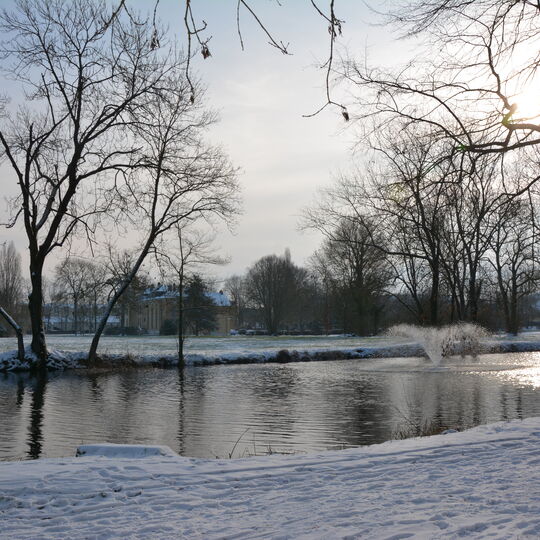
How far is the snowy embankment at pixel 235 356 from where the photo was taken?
2408 cm

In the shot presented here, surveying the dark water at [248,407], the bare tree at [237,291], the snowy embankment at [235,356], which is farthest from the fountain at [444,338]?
the bare tree at [237,291]

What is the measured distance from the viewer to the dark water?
10008 mm

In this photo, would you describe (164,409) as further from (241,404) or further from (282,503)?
(282,503)

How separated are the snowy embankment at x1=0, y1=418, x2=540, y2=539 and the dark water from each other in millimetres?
2715

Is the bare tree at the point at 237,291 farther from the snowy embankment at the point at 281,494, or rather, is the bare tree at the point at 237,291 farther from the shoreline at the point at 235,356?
the snowy embankment at the point at 281,494

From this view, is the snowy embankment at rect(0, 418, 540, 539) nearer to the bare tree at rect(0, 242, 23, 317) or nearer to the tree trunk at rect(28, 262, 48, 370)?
the tree trunk at rect(28, 262, 48, 370)

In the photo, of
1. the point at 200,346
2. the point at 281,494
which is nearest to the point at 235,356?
the point at 200,346

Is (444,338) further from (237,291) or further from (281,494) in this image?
(237,291)

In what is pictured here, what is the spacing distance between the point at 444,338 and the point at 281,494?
24367mm

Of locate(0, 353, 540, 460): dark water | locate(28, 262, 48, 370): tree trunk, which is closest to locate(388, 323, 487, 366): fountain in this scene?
locate(0, 353, 540, 460): dark water

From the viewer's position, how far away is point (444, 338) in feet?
91.9

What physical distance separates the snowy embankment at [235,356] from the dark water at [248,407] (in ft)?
4.41

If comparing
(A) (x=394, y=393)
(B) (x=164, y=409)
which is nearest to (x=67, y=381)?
(B) (x=164, y=409)

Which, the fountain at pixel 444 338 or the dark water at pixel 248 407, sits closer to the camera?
the dark water at pixel 248 407
